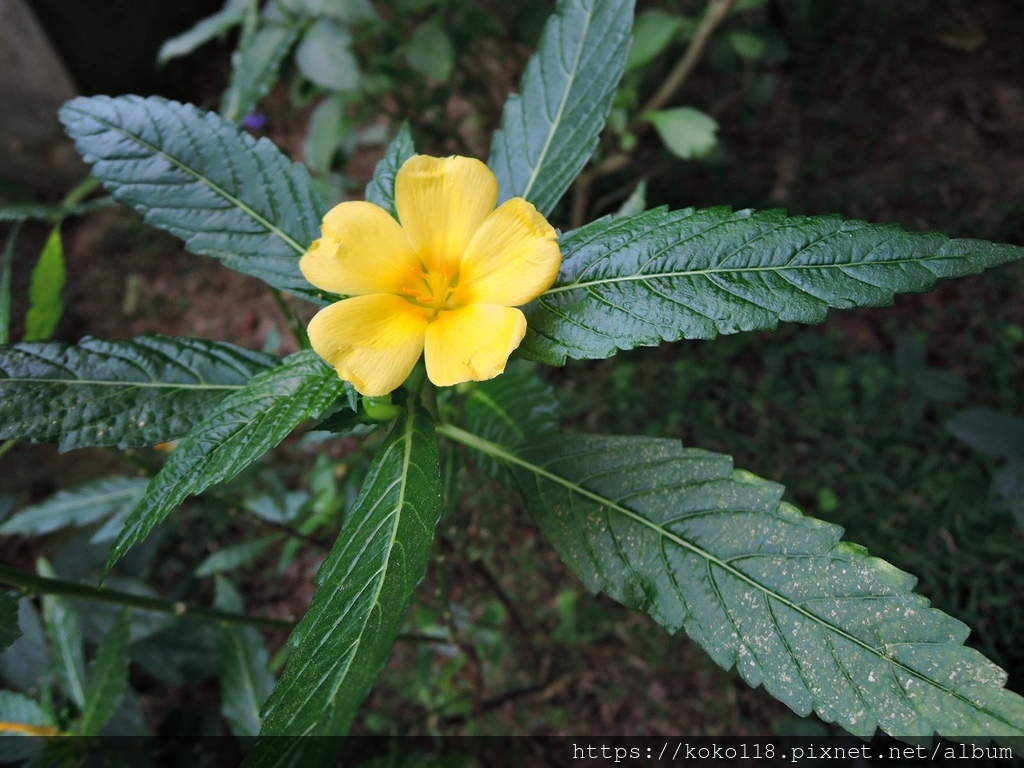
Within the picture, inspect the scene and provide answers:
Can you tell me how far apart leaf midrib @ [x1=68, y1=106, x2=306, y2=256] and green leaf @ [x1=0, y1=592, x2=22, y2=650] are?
2.04 ft

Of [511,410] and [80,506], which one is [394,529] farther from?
[80,506]

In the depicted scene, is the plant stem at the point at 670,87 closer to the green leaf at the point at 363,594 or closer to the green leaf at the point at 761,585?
the green leaf at the point at 761,585

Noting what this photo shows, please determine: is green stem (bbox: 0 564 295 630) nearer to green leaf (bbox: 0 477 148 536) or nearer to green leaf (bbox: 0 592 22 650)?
green leaf (bbox: 0 592 22 650)

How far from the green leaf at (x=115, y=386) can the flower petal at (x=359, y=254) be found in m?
0.31

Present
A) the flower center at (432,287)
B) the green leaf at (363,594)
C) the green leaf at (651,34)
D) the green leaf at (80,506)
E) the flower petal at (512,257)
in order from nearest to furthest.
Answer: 1. the green leaf at (363,594)
2. the flower petal at (512,257)
3. the flower center at (432,287)
4. the green leaf at (80,506)
5. the green leaf at (651,34)

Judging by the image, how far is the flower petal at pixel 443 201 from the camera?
86cm

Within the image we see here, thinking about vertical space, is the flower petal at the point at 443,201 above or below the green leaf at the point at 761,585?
above

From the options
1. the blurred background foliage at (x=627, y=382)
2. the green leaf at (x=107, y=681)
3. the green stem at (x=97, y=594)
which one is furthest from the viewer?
the blurred background foliage at (x=627, y=382)

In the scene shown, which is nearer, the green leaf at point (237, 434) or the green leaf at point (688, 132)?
the green leaf at point (237, 434)

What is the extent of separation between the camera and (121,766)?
1.49 meters

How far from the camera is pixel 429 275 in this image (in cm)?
93

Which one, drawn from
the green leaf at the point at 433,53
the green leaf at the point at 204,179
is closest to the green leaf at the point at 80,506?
the green leaf at the point at 204,179

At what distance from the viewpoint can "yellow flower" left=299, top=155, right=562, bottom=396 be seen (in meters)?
0.82

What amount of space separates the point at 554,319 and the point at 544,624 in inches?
60.6
